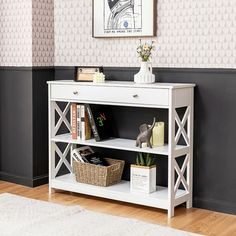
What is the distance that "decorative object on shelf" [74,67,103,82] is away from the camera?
3.54 m

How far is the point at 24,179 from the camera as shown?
3.91 m

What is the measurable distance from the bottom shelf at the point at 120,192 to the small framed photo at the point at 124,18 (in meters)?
1.04

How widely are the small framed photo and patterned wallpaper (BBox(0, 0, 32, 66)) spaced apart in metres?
0.51

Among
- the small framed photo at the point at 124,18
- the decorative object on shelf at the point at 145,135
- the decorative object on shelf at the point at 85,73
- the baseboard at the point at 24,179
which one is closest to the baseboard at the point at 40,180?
the baseboard at the point at 24,179

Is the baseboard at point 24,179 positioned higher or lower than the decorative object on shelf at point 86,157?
lower

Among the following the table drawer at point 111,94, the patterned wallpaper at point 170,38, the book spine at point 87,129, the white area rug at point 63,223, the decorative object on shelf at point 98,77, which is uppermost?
the patterned wallpaper at point 170,38

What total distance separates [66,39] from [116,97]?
856 mm

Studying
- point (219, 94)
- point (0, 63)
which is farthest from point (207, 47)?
point (0, 63)

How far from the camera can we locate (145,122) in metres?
3.54

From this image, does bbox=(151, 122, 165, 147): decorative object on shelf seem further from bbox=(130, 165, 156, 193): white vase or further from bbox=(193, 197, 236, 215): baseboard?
bbox=(193, 197, 236, 215): baseboard

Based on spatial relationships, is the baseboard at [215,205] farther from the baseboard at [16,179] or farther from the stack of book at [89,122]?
the baseboard at [16,179]

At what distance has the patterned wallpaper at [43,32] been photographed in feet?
12.5

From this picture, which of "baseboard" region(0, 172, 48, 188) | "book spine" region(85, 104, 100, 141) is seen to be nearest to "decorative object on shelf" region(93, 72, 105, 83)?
"book spine" region(85, 104, 100, 141)

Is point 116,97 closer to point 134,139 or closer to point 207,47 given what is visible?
point 134,139
